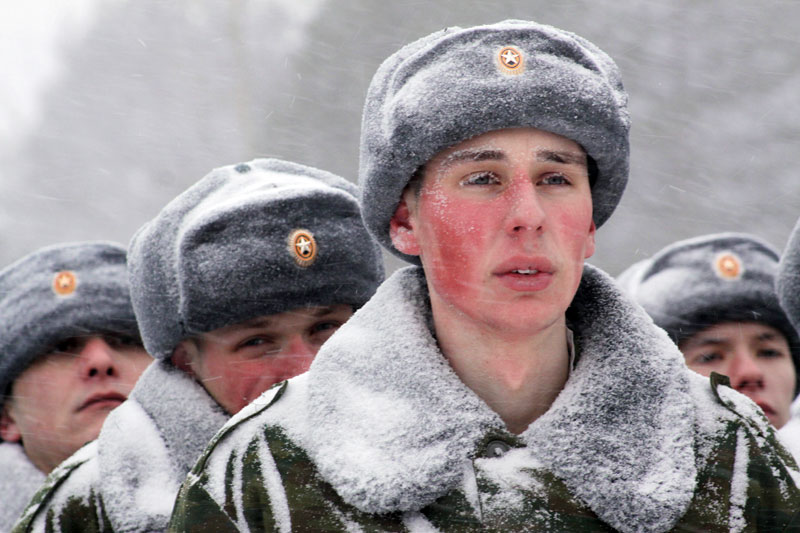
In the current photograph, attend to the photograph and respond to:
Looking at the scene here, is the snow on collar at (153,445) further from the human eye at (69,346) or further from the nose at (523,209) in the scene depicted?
the nose at (523,209)

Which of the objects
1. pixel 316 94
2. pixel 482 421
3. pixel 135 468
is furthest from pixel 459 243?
pixel 316 94

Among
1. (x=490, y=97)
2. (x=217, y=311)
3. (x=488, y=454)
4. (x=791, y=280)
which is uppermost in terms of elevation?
(x=490, y=97)

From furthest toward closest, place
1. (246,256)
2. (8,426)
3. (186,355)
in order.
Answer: (8,426)
(186,355)
(246,256)

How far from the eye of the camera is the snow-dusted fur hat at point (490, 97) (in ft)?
8.91

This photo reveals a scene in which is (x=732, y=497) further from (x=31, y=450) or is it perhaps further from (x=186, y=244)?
(x=31, y=450)

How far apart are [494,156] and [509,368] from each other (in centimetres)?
51

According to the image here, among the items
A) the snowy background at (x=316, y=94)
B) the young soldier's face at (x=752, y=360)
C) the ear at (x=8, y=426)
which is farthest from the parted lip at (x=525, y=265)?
the snowy background at (x=316, y=94)

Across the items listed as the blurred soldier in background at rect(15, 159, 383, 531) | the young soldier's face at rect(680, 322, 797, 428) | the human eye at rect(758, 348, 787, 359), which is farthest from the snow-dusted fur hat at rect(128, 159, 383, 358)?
the human eye at rect(758, 348, 787, 359)

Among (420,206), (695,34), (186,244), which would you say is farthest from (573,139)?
(695,34)

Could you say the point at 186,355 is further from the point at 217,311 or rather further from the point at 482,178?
the point at 482,178

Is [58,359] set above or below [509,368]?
below

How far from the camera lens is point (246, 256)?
3.86 m

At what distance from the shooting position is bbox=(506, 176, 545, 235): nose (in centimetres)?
268

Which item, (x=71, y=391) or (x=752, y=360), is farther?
(x=71, y=391)
